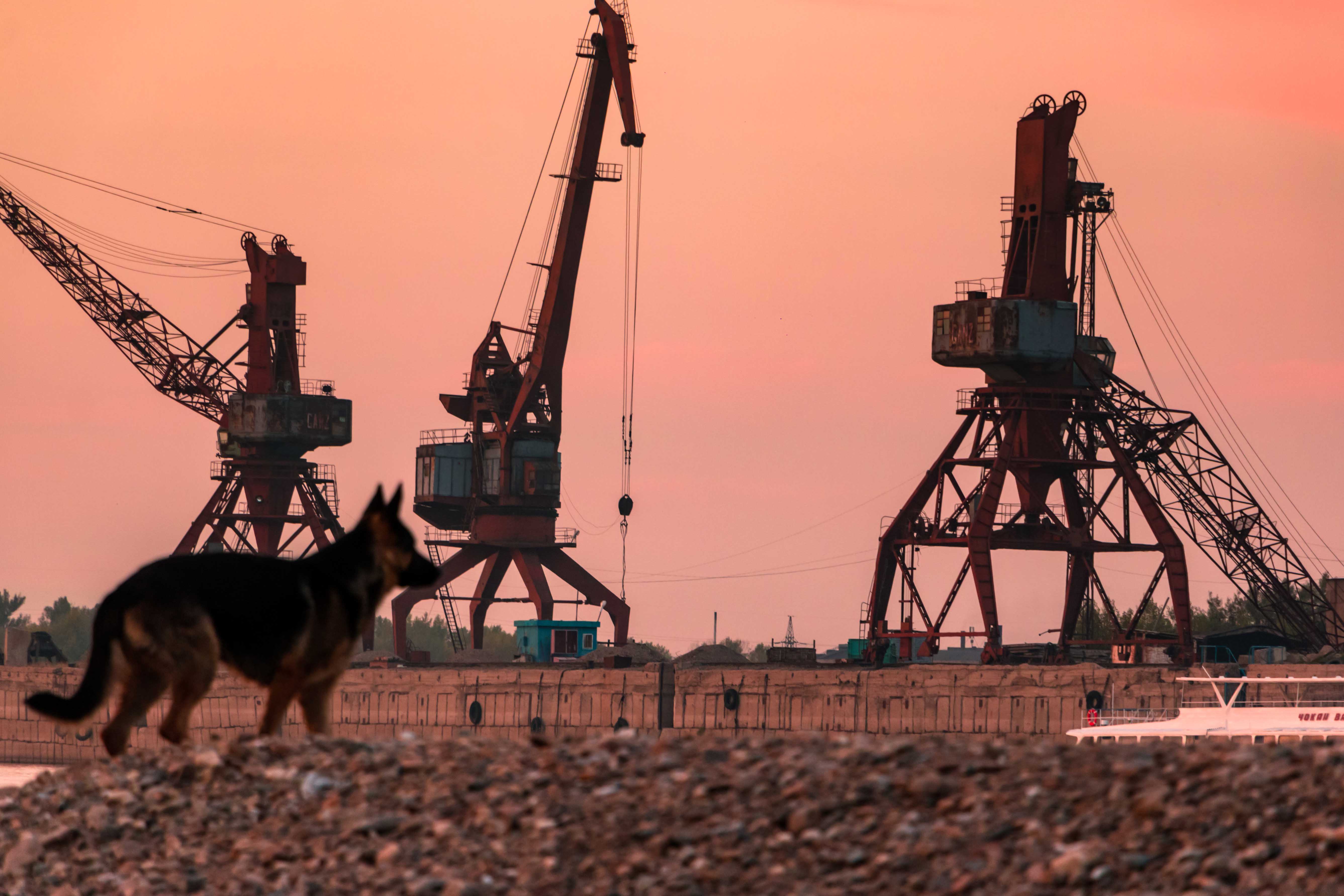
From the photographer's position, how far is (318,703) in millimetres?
16562

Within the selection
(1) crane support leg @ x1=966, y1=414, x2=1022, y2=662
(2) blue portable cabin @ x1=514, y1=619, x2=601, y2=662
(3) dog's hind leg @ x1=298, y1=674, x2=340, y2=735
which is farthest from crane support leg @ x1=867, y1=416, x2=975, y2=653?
(3) dog's hind leg @ x1=298, y1=674, x2=340, y2=735

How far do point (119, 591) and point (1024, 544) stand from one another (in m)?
65.8

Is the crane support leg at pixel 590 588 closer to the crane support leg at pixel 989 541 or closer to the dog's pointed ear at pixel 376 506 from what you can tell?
the crane support leg at pixel 989 541

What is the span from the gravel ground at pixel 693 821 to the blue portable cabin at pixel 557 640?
274 ft

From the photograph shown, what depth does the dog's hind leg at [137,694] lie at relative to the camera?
16.0m

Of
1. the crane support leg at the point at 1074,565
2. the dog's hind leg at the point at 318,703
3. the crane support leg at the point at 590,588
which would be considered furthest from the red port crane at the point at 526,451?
the dog's hind leg at the point at 318,703

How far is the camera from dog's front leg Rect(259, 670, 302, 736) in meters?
16.0

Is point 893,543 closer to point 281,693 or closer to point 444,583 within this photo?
point 444,583

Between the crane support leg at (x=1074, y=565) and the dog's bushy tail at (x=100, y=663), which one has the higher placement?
the crane support leg at (x=1074, y=565)

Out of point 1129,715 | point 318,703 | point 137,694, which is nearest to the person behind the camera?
point 137,694

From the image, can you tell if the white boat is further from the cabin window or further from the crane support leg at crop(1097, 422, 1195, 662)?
the cabin window

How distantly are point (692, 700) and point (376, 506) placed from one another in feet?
207

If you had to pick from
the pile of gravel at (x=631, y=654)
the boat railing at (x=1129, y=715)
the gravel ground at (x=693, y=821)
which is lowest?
the gravel ground at (x=693, y=821)

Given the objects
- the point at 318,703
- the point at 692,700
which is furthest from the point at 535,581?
the point at 318,703
